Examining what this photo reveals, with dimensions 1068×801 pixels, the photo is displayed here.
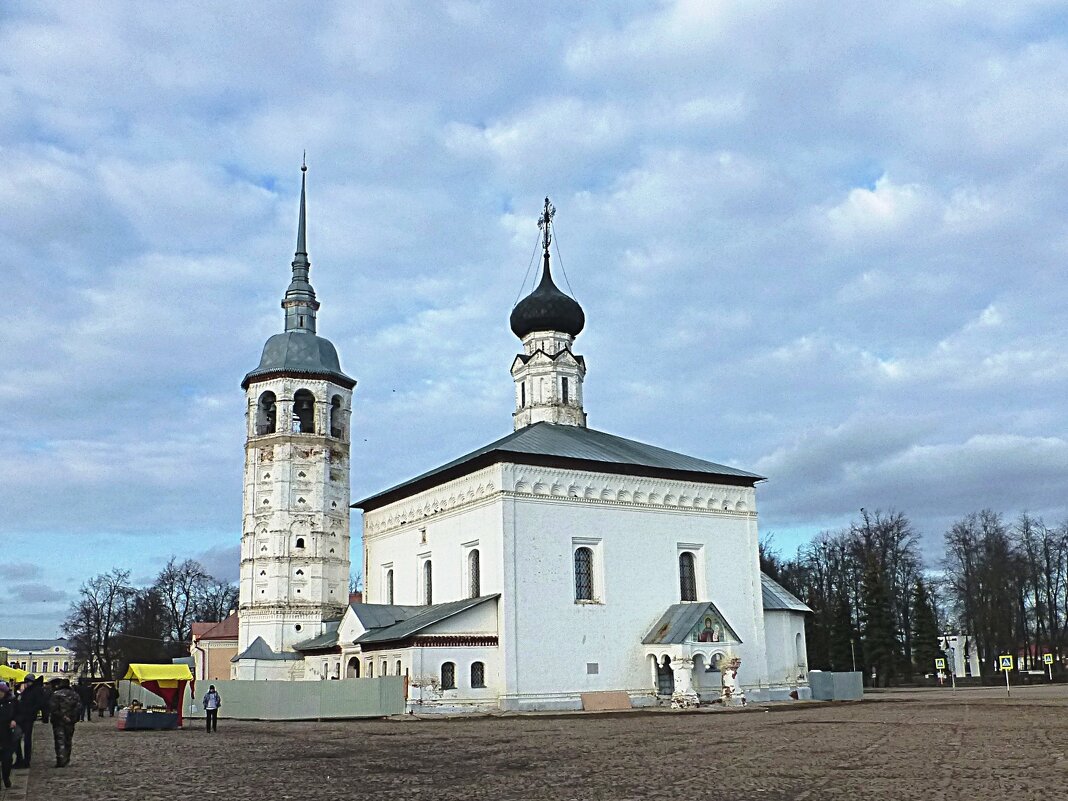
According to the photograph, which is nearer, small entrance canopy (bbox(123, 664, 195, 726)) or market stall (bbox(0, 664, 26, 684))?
market stall (bbox(0, 664, 26, 684))

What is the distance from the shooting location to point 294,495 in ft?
134

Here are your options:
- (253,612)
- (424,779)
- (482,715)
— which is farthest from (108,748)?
(253,612)

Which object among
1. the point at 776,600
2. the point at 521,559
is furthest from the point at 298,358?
the point at 776,600

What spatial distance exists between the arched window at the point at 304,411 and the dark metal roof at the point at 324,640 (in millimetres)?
7854

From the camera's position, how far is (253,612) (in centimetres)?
4009

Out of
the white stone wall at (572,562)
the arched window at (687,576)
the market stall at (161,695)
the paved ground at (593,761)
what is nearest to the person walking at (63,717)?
the paved ground at (593,761)

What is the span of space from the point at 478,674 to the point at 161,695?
30.7 feet

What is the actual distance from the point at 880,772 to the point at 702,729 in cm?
910

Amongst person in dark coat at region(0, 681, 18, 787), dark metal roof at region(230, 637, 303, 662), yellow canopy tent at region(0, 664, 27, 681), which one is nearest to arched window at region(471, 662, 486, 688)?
dark metal roof at region(230, 637, 303, 662)

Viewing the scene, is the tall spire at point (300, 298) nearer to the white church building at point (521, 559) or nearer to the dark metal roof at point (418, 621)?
the white church building at point (521, 559)

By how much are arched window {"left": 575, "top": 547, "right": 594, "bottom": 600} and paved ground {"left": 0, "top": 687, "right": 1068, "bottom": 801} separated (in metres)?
8.40

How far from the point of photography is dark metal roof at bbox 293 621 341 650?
3759 centimetres

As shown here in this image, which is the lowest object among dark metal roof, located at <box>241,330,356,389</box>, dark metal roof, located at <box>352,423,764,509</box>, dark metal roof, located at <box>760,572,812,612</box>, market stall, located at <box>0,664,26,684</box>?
market stall, located at <box>0,664,26,684</box>

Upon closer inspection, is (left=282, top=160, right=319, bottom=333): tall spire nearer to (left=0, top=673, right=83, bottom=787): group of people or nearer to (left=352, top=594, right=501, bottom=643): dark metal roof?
(left=352, top=594, right=501, bottom=643): dark metal roof
